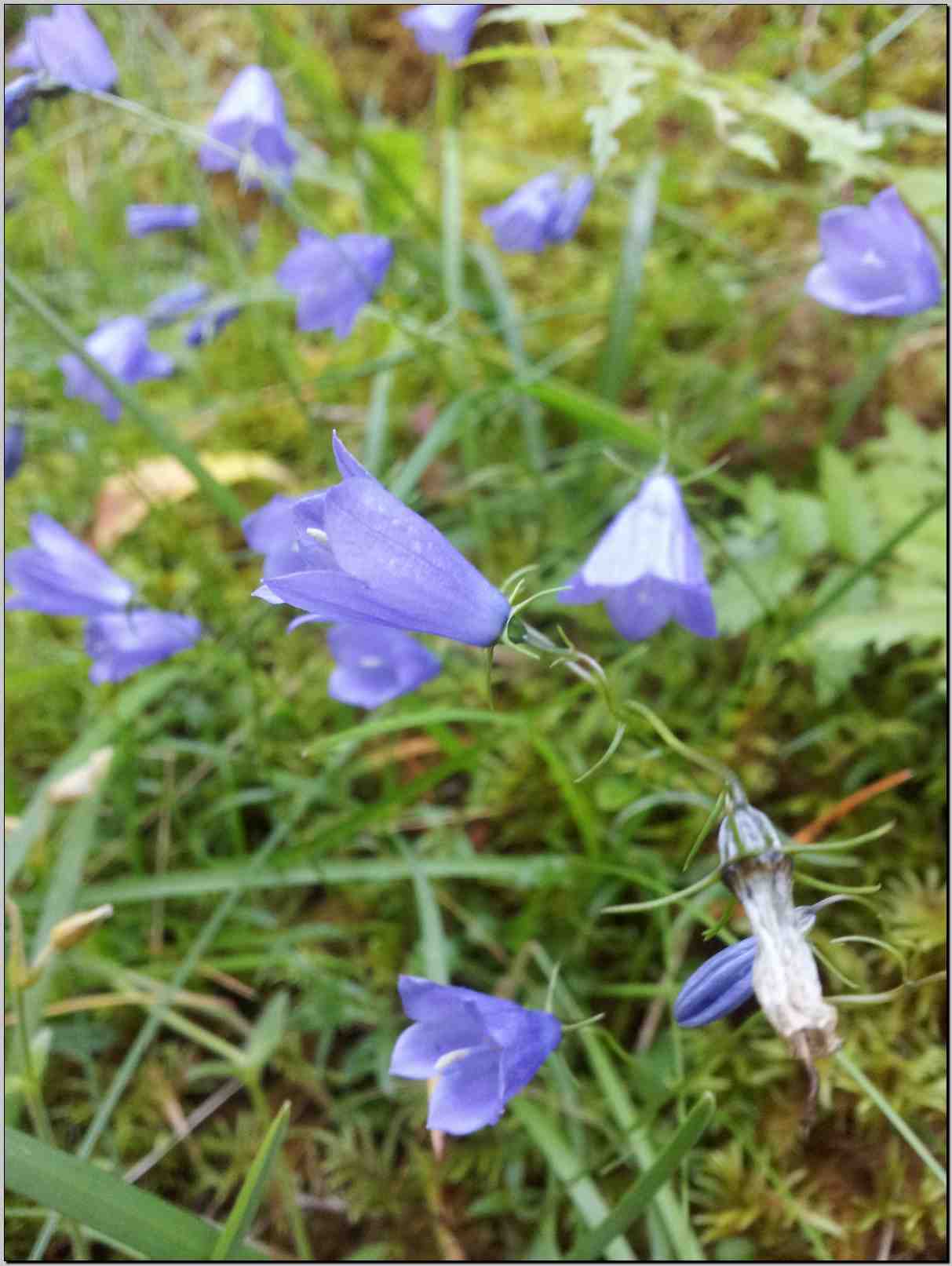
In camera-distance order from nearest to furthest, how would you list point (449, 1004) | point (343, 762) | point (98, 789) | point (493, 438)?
point (449, 1004)
point (98, 789)
point (343, 762)
point (493, 438)

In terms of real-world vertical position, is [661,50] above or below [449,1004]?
above

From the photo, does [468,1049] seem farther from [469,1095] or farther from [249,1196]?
[249,1196]

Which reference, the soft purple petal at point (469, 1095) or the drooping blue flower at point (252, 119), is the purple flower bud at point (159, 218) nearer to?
the drooping blue flower at point (252, 119)

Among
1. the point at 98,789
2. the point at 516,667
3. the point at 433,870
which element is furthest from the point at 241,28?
the point at 433,870

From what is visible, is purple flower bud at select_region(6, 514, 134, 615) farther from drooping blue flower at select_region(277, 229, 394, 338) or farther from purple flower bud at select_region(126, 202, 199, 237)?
purple flower bud at select_region(126, 202, 199, 237)

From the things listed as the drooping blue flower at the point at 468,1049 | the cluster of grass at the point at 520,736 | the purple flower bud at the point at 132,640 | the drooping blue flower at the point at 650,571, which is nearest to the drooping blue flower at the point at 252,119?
the cluster of grass at the point at 520,736

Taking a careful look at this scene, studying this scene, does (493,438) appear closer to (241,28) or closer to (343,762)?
(343,762)

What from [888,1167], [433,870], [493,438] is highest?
[493,438]

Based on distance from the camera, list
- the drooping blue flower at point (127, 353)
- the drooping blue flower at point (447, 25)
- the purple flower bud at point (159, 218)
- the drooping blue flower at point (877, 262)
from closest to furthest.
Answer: the drooping blue flower at point (877, 262), the drooping blue flower at point (447, 25), the drooping blue flower at point (127, 353), the purple flower bud at point (159, 218)
